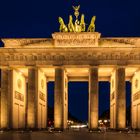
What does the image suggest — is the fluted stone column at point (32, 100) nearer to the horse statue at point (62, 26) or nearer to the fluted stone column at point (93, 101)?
the horse statue at point (62, 26)

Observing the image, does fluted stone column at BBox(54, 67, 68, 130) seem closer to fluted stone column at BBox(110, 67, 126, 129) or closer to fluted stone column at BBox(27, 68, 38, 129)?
fluted stone column at BBox(27, 68, 38, 129)

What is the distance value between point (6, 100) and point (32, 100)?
13.5 ft

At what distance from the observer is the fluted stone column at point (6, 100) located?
61.0 m

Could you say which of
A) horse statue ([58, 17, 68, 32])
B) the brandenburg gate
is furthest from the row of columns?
horse statue ([58, 17, 68, 32])

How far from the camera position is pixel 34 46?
62062 millimetres

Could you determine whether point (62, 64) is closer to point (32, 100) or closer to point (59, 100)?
point (59, 100)

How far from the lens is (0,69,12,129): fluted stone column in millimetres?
61031

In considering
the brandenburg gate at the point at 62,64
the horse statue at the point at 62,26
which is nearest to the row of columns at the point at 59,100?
the brandenburg gate at the point at 62,64

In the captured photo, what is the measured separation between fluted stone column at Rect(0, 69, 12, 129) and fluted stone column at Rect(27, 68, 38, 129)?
9.75 feet

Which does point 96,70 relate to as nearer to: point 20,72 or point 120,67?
point 120,67

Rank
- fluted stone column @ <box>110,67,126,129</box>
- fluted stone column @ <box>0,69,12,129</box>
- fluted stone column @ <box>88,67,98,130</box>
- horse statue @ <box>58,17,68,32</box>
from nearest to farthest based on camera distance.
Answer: fluted stone column @ <box>110,67,126,129</box>
fluted stone column @ <box>88,67,98,130</box>
fluted stone column @ <box>0,69,12,129</box>
horse statue @ <box>58,17,68,32</box>

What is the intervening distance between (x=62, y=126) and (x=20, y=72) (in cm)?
1298

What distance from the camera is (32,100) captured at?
61500mm

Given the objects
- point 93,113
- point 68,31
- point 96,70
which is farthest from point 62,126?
point 68,31
